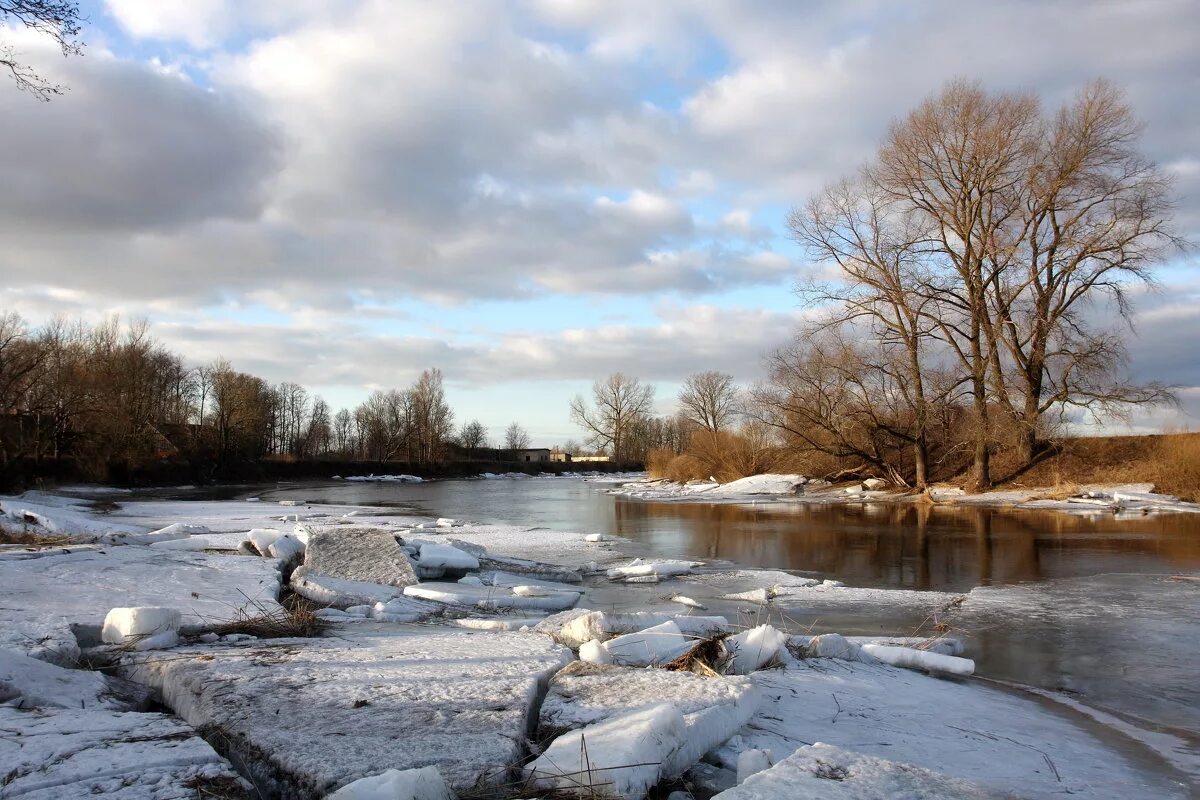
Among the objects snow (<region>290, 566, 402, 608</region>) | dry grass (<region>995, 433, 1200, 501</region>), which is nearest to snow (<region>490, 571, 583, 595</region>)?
snow (<region>290, 566, 402, 608</region>)

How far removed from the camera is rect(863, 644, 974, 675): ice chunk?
18.3 feet

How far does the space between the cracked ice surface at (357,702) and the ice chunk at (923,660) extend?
8.43 feet

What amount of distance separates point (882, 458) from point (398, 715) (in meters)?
28.8

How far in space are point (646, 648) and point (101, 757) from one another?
8.92ft

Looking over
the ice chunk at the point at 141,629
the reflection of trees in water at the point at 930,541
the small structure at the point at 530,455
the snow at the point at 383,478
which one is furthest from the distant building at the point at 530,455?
the ice chunk at the point at 141,629

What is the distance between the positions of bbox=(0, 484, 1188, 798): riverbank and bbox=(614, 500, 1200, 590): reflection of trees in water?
3.93m

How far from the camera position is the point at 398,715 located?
3.28 m

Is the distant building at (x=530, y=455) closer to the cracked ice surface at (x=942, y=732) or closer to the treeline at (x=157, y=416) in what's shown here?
the treeline at (x=157, y=416)

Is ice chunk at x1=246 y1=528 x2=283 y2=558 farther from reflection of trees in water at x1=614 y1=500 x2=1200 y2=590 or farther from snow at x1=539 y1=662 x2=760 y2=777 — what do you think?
reflection of trees in water at x1=614 y1=500 x2=1200 y2=590

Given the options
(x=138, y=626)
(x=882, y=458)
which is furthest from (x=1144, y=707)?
(x=882, y=458)

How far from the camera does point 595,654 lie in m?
4.35

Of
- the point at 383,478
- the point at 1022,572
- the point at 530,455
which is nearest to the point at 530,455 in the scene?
the point at 530,455

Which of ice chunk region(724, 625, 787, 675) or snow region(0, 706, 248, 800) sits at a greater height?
snow region(0, 706, 248, 800)

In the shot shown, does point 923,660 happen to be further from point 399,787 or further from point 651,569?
point 651,569
